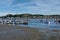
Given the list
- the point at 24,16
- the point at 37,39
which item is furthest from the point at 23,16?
the point at 37,39

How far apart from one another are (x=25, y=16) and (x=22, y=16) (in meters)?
2.79

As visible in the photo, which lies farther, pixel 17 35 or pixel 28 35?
pixel 28 35

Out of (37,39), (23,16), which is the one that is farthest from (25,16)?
(37,39)

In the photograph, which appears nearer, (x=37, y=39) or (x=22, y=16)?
(x=37, y=39)

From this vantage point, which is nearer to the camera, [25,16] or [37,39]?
[37,39]

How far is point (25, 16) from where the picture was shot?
123 m

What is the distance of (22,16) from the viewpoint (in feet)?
407

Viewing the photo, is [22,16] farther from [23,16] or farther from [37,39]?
[37,39]

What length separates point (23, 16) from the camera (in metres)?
122

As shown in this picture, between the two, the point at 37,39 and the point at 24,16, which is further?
the point at 24,16

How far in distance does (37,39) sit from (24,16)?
109221 mm

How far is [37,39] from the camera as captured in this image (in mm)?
12391

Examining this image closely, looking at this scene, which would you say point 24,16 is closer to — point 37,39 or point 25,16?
point 25,16

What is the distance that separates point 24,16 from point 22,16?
317 cm
